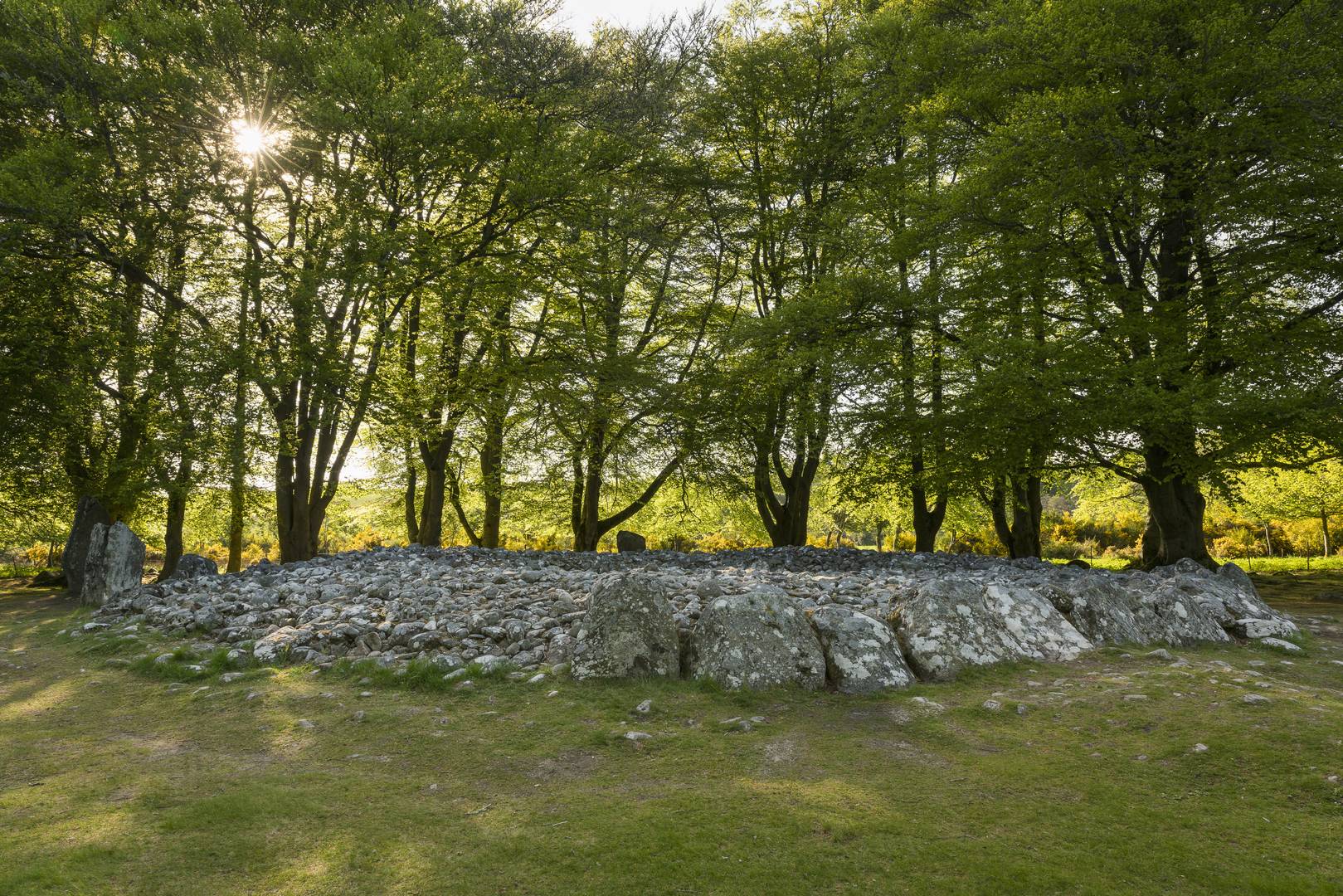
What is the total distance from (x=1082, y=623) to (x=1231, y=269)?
9779mm

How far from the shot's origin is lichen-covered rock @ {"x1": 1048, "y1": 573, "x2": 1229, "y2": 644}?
802 cm

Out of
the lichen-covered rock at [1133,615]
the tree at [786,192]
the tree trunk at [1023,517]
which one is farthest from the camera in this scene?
the tree trunk at [1023,517]

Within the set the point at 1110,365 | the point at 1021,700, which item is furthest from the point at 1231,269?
the point at 1021,700

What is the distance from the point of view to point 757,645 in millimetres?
7086

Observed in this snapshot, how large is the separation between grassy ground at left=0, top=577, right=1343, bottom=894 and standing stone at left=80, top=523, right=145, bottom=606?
19.6 feet

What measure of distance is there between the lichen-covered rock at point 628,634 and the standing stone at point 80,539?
14180mm

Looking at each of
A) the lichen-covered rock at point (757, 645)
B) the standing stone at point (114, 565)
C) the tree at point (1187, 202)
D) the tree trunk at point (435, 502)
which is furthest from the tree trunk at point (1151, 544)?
the standing stone at point (114, 565)

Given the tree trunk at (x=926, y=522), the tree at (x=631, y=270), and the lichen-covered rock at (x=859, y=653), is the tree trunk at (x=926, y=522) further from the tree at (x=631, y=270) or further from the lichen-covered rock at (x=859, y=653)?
the lichen-covered rock at (x=859, y=653)

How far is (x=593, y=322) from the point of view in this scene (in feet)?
70.9

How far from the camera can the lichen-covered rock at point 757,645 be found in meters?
6.92

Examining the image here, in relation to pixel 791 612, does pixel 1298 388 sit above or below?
above

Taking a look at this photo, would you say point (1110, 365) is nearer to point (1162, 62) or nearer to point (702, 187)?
point (1162, 62)

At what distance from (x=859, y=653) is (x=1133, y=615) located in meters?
3.55

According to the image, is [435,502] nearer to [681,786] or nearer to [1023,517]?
[1023,517]
